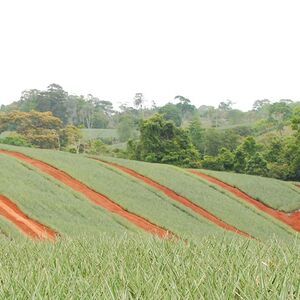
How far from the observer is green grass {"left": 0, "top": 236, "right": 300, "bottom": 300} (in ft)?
8.62

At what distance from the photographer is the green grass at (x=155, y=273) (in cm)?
263

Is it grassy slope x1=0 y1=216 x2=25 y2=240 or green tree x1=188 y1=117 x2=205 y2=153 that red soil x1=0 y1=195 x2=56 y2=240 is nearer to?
grassy slope x1=0 y1=216 x2=25 y2=240

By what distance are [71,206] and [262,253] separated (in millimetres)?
17493

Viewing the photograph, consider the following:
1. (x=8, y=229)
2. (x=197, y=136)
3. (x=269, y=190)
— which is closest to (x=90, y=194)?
(x=8, y=229)

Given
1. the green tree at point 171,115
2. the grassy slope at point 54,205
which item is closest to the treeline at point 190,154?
the grassy slope at point 54,205

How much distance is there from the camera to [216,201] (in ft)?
88.6

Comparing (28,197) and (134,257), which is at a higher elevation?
(134,257)

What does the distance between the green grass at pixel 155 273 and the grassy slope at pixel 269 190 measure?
2543 cm

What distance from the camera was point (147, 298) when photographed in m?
2.59

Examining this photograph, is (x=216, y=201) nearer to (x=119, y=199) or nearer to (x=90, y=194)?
(x=119, y=199)

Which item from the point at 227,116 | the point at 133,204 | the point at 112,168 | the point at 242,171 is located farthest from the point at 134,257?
the point at 227,116

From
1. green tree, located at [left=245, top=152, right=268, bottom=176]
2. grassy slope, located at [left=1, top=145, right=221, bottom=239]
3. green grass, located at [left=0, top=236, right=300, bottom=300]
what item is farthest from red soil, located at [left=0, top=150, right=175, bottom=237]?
green tree, located at [left=245, top=152, right=268, bottom=176]

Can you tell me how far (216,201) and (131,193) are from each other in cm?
449

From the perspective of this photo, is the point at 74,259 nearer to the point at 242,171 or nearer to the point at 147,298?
the point at 147,298
